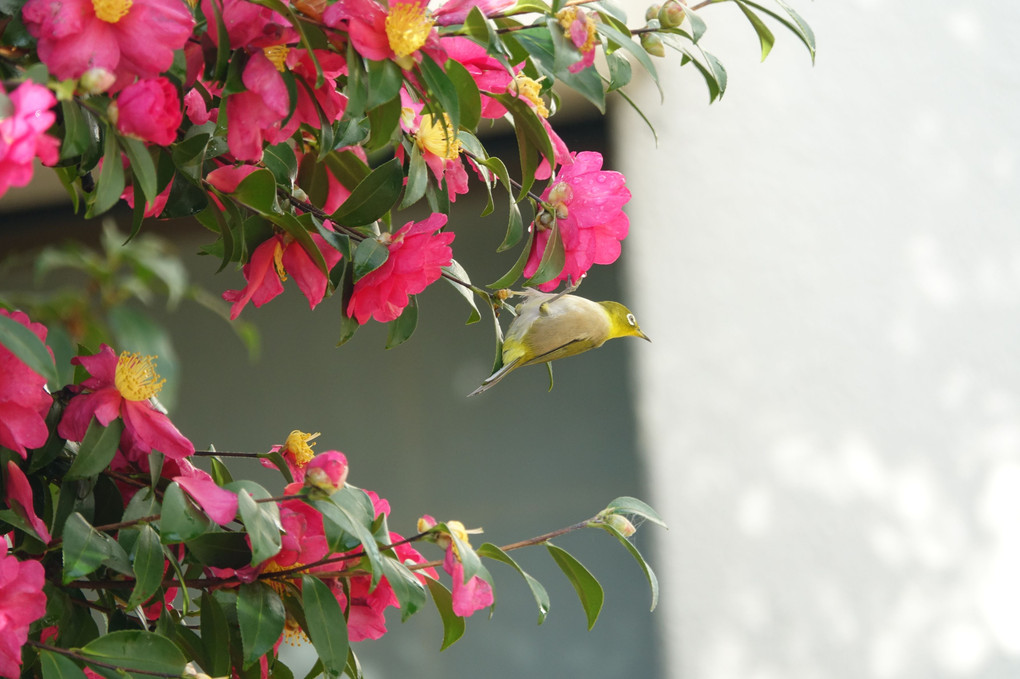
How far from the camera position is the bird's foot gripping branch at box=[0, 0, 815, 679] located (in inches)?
17.9

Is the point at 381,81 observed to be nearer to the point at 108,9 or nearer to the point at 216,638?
the point at 108,9

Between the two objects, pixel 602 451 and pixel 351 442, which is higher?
pixel 602 451

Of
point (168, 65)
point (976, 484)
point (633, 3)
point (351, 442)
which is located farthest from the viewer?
point (351, 442)

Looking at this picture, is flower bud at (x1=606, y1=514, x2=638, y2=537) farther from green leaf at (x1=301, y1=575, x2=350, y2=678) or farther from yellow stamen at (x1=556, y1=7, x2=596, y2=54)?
yellow stamen at (x1=556, y1=7, x2=596, y2=54)

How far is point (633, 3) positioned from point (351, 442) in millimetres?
1271

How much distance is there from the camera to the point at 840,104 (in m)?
2.27

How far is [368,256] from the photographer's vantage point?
0.58 metres

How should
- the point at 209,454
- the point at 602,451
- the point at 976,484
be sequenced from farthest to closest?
the point at 602,451
the point at 976,484
the point at 209,454

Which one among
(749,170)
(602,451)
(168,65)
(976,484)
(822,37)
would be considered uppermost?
(168,65)

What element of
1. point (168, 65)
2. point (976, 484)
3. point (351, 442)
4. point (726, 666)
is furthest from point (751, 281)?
point (168, 65)

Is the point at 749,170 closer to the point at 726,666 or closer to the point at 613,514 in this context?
the point at 726,666

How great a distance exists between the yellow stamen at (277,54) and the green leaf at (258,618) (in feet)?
0.91

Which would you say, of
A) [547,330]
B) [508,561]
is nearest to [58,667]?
[508,561]

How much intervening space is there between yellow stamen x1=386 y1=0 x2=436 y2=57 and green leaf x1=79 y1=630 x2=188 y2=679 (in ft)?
1.02
